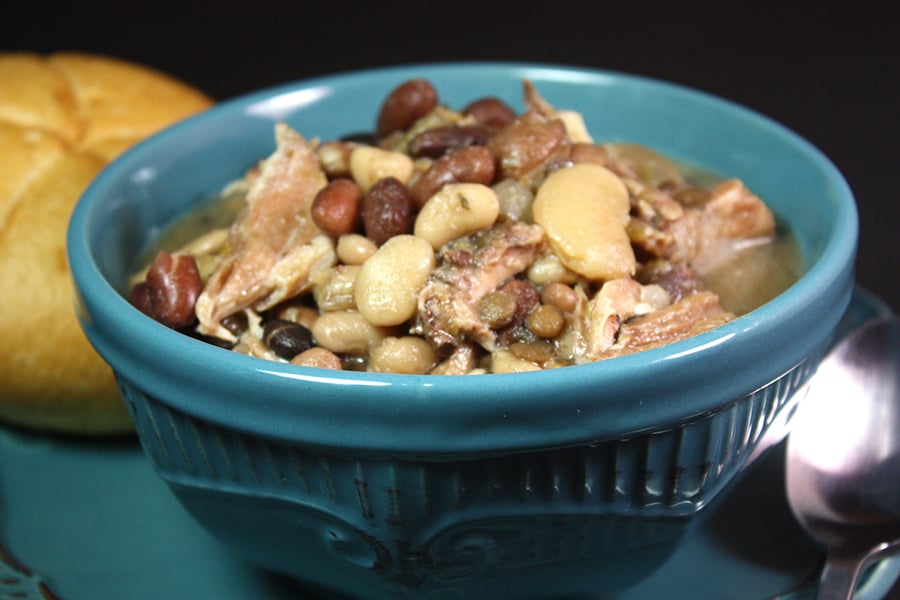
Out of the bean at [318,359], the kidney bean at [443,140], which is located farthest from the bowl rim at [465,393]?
the kidney bean at [443,140]

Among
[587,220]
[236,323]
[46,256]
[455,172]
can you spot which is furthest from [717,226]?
[46,256]

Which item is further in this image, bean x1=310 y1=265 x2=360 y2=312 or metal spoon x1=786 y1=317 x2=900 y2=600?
metal spoon x1=786 y1=317 x2=900 y2=600

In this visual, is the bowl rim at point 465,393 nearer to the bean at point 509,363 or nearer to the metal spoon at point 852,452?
the bean at point 509,363

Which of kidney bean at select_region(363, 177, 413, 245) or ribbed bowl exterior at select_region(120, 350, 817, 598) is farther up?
kidney bean at select_region(363, 177, 413, 245)

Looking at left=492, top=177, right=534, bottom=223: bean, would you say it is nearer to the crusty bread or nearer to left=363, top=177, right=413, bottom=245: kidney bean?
left=363, top=177, right=413, bottom=245: kidney bean

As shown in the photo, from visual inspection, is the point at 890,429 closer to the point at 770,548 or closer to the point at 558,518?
the point at 770,548

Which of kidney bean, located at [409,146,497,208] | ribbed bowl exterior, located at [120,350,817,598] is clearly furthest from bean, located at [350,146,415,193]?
ribbed bowl exterior, located at [120,350,817,598]

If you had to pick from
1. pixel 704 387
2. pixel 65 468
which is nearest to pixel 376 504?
pixel 704 387

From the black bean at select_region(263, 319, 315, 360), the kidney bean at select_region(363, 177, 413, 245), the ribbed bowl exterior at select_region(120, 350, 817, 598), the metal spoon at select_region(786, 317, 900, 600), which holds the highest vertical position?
the kidney bean at select_region(363, 177, 413, 245)
